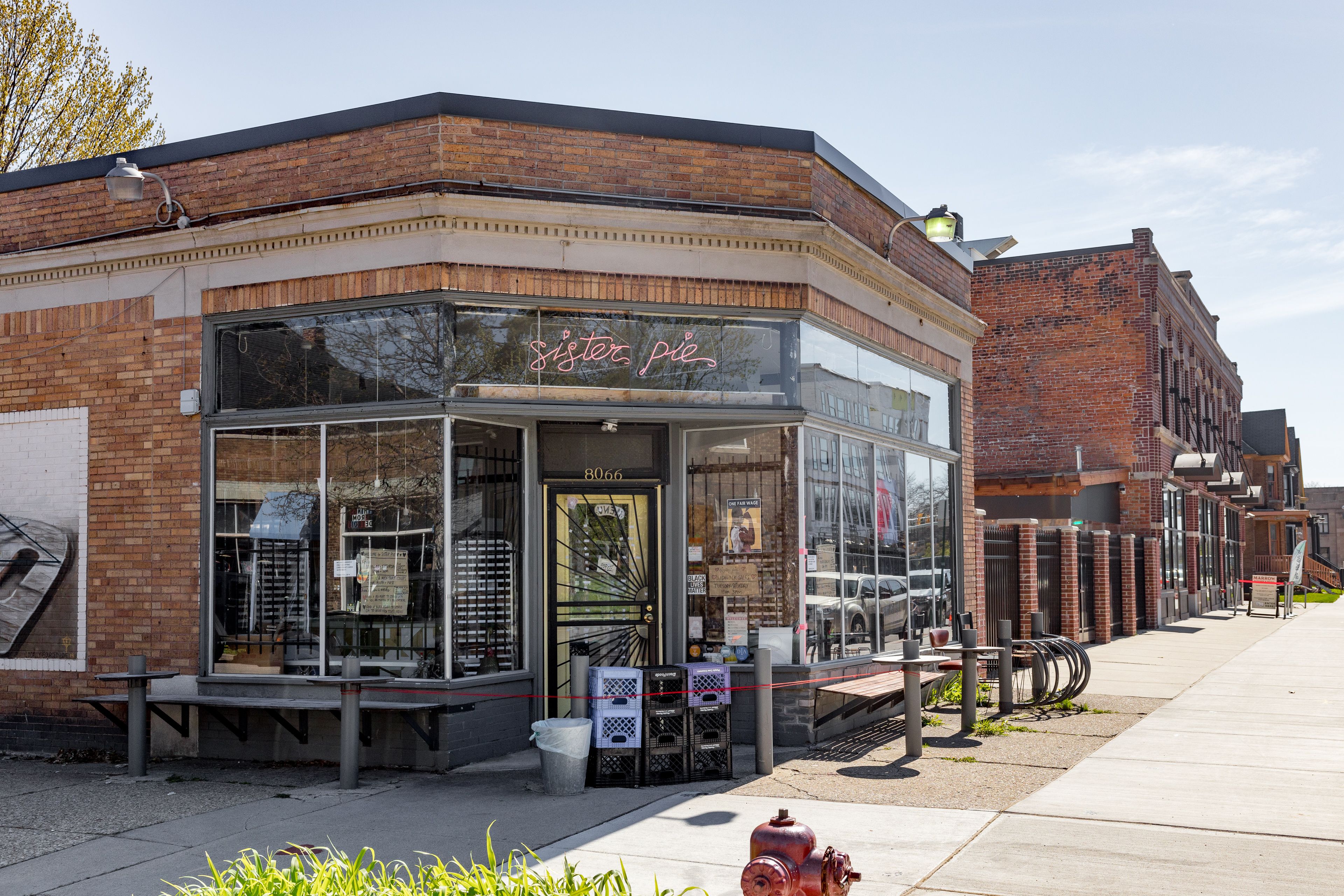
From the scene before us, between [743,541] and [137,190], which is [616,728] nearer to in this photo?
[743,541]

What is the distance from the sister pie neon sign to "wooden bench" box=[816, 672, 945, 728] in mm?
3199

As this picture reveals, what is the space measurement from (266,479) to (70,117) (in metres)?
15.6

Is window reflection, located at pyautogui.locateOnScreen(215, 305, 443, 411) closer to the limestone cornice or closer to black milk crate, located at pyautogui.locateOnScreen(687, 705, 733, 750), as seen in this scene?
the limestone cornice

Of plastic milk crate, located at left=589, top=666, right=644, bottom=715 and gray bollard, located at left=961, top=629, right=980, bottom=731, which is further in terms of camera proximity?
gray bollard, located at left=961, top=629, right=980, bottom=731

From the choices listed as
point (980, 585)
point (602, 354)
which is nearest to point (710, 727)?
point (602, 354)

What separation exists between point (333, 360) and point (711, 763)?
4.82m

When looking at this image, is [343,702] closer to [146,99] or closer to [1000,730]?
[1000,730]

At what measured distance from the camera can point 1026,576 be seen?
61.7ft

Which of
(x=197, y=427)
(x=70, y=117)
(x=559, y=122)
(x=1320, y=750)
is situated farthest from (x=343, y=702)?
(x=70, y=117)

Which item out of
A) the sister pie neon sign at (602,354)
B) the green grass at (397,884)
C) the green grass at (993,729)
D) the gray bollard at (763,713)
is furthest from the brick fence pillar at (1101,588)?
the green grass at (397,884)

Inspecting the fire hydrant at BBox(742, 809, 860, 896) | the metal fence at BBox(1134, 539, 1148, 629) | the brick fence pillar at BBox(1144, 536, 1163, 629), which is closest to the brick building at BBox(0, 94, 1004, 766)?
the fire hydrant at BBox(742, 809, 860, 896)

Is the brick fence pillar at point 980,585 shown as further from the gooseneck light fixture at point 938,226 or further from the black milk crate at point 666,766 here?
the black milk crate at point 666,766

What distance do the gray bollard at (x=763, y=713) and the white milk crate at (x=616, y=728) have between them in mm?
865

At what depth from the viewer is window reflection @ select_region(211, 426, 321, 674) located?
10570 mm
